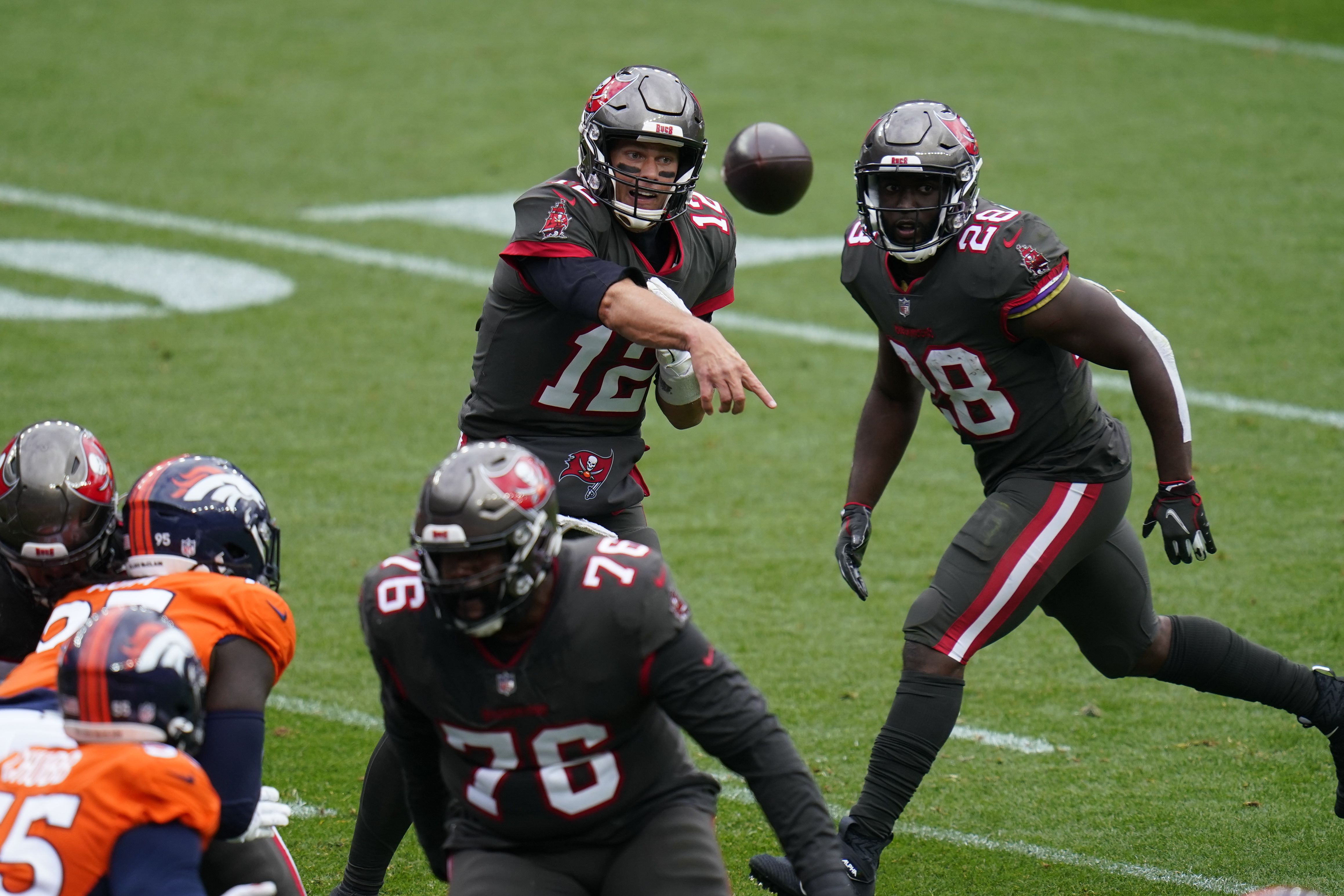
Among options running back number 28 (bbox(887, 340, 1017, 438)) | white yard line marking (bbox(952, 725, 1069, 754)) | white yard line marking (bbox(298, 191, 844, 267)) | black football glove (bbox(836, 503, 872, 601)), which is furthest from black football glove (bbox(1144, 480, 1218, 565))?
white yard line marking (bbox(298, 191, 844, 267))

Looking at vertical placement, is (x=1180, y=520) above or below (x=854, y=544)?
above

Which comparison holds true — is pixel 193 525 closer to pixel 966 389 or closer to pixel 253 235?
pixel 966 389

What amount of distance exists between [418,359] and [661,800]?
6.67 metres

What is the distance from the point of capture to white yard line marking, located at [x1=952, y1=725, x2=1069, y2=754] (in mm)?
5309

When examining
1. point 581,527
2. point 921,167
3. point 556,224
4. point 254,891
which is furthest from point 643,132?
point 254,891

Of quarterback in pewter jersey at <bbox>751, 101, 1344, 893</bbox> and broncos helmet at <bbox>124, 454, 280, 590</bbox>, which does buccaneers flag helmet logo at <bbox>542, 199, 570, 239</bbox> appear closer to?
quarterback in pewter jersey at <bbox>751, 101, 1344, 893</bbox>

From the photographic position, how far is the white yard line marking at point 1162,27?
52.5 feet

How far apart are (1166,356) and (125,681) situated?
2.87m

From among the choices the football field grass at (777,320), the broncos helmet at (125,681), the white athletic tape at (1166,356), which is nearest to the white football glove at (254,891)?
the broncos helmet at (125,681)

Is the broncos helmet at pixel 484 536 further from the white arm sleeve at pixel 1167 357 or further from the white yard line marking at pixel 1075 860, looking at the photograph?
the white yard line marking at pixel 1075 860

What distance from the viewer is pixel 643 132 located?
4.34m

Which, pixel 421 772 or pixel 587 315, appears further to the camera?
pixel 587 315

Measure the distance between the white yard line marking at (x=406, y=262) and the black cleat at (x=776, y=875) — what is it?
17.5 ft

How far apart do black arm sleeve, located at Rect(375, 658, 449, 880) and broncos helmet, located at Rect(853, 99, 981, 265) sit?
1.93 m
